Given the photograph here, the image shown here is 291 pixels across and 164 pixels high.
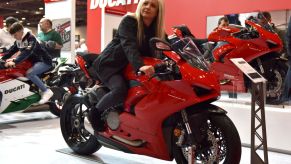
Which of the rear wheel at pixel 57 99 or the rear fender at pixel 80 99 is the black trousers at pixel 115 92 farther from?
the rear wheel at pixel 57 99

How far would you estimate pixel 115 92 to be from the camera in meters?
3.47

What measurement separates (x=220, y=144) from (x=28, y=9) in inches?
1033

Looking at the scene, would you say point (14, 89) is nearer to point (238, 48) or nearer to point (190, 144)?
point (238, 48)

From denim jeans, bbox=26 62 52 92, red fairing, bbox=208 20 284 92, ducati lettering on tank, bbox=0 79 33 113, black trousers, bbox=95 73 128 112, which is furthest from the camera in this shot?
denim jeans, bbox=26 62 52 92

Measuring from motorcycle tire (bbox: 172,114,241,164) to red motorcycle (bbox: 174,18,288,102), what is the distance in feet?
6.98

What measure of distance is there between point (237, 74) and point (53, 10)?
20.7 ft

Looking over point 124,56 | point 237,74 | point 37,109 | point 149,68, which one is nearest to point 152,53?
point 124,56

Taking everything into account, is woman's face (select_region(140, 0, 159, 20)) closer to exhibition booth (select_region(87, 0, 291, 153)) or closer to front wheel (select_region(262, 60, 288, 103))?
exhibition booth (select_region(87, 0, 291, 153))

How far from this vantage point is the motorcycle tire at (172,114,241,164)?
294cm

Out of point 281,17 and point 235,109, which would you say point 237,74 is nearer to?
point 235,109

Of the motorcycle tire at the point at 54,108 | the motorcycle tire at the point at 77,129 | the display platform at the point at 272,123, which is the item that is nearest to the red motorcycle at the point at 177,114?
the motorcycle tire at the point at 77,129

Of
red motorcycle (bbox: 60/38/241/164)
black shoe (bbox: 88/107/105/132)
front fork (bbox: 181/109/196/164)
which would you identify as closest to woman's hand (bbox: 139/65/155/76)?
red motorcycle (bbox: 60/38/241/164)

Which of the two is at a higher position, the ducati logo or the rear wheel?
the ducati logo

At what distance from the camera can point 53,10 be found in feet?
34.1
